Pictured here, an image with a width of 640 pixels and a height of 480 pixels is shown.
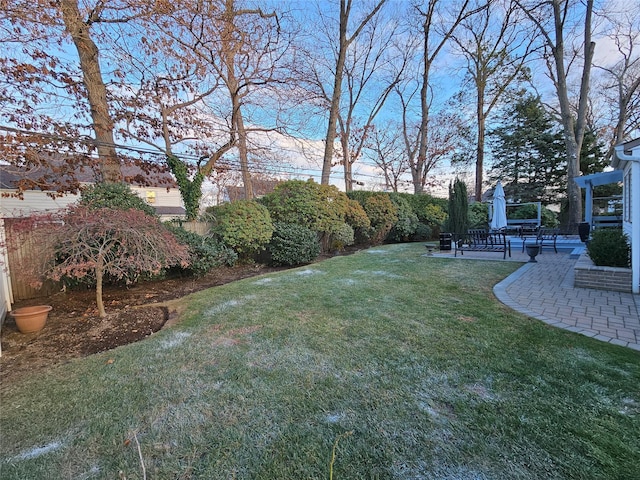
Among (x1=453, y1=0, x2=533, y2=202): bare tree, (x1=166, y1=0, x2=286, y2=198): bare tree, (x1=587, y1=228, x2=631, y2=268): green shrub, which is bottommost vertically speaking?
(x1=587, y1=228, x2=631, y2=268): green shrub

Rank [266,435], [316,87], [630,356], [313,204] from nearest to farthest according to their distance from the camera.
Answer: [266,435] < [630,356] < [313,204] < [316,87]

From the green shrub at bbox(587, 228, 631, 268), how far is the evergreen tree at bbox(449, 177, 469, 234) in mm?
5908

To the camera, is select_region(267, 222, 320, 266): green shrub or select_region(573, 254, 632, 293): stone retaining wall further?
select_region(267, 222, 320, 266): green shrub

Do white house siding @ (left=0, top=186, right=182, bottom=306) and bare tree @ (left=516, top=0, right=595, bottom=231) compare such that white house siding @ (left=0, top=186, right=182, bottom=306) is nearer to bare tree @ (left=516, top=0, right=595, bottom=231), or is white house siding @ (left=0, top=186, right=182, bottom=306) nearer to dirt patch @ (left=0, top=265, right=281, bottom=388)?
dirt patch @ (left=0, top=265, right=281, bottom=388)

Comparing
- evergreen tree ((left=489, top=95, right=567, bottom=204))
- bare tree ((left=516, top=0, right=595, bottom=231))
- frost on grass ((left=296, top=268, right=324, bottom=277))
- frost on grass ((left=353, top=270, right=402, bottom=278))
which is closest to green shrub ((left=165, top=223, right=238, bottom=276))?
frost on grass ((left=296, top=268, right=324, bottom=277))

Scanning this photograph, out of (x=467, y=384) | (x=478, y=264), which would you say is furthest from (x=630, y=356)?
(x=478, y=264)

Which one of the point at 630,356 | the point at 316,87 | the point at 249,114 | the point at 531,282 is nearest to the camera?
the point at 630,356

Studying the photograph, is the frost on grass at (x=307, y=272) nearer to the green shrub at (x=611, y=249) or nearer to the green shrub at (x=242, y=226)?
the green shrub at (x=242, y=226)

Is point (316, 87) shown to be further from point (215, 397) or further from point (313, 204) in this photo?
point (215, 397)

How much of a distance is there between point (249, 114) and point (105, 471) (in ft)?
38.7

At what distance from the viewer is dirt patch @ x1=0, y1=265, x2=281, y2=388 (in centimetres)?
324

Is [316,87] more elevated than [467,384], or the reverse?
[316,87]

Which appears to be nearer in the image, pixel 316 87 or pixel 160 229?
pixel 160 229

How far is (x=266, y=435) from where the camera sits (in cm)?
191
